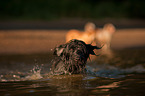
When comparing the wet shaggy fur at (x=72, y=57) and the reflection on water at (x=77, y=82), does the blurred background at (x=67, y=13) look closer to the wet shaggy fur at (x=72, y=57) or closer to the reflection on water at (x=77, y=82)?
the reflection on water at (x=77, y=82)

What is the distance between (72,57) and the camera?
257 inches

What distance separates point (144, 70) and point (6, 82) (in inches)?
134

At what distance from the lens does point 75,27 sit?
3494cm

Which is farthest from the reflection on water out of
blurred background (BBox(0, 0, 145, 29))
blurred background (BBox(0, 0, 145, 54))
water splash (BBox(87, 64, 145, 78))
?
blurred background (BBox(0, 0, 145, 29))

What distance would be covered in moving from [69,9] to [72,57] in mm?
34763

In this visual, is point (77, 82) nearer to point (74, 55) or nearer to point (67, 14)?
point (74, 55)

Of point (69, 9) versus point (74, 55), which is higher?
point (69, 9)

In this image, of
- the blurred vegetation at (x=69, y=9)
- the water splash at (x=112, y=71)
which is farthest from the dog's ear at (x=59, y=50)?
the blurred vegetation at (x=69, y=9)

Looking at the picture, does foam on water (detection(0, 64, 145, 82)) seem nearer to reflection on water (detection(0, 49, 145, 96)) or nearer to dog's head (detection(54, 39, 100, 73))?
reflection on water (detection(0, 49, 145, 96))

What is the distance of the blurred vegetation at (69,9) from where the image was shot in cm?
3762

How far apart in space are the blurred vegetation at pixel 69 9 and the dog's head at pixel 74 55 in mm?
29914

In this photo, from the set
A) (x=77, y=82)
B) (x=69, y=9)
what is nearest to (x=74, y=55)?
(x=77, y=82)

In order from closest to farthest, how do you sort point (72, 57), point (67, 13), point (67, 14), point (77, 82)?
point (77, 82), point (72, 57), point (67, 14), point (67, 13)

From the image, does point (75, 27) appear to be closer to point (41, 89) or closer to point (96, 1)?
point (96, 1)
